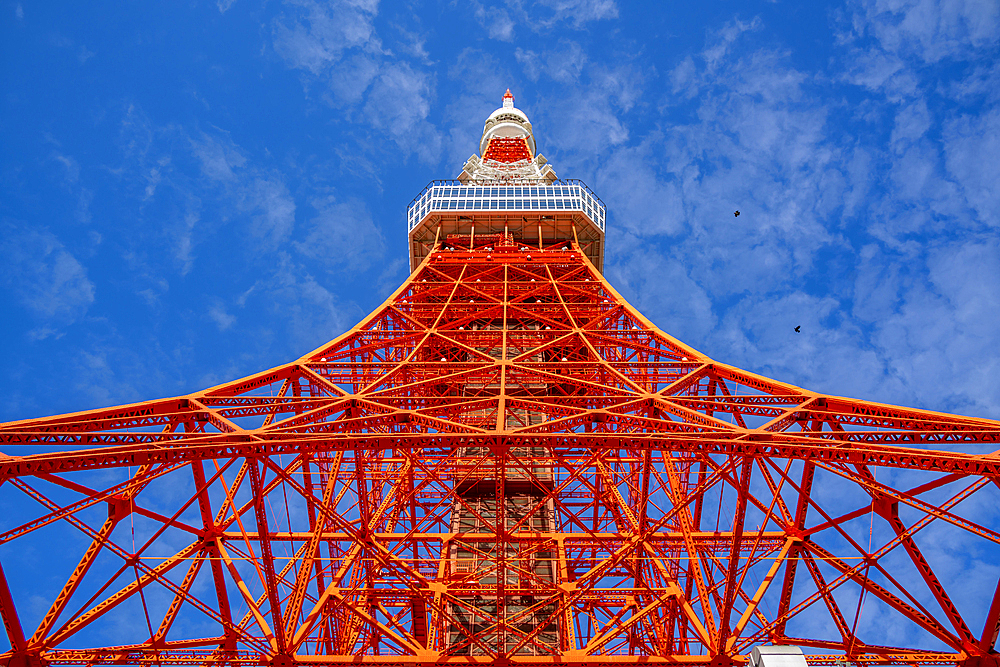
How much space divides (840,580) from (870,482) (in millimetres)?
2676

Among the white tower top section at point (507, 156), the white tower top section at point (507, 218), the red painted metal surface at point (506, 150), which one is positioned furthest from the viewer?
the red painted metal surface at point (506, 150)

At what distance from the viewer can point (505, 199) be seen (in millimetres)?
33375

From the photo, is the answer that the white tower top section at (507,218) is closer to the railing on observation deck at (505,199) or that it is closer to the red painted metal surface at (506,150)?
the railing on observation deck at (505,199)

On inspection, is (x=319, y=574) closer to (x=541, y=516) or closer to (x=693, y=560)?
(x=541, y=516)

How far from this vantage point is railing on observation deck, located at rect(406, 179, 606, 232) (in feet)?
108

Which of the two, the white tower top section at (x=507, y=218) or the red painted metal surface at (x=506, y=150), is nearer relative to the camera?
the white tower top section at (x=507, y=218)

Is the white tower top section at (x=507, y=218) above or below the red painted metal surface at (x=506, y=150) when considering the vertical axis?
below

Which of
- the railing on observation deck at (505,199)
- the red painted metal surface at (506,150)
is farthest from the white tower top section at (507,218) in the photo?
the red painted metal surface at (506,150)

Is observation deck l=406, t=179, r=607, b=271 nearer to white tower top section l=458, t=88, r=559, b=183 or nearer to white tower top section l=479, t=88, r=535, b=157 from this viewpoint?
white tower top section l=458, t=88, r=559, b=183

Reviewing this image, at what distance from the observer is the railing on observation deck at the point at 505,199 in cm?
3278

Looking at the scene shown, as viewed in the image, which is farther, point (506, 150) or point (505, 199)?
point (506, 150)

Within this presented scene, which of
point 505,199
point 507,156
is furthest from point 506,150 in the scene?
point 505,199

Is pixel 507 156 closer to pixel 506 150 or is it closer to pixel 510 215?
pixel 506 150

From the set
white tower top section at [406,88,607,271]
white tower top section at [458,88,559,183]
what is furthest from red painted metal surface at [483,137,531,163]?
white tower top section at [406,88,607,271]
